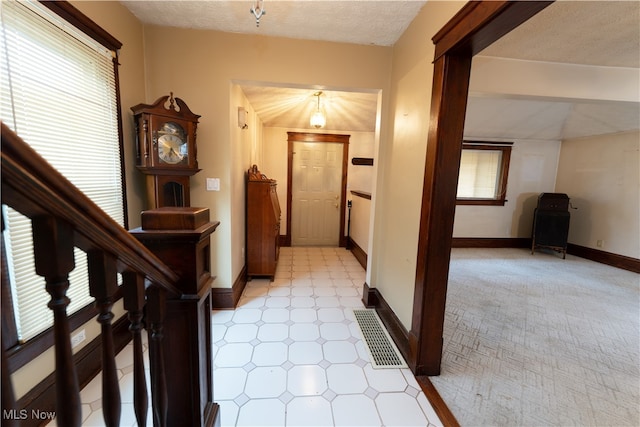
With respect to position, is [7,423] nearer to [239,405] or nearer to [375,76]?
[239,405]

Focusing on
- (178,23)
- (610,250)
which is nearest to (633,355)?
(610,250)

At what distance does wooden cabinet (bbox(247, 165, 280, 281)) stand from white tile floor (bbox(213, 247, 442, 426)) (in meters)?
0.36

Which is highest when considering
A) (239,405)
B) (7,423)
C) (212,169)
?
(212,169)

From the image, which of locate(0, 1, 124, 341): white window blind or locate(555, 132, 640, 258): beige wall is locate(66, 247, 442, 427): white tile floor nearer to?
locate(0, 1, 124, 341): white window blind

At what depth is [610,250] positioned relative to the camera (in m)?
4.17

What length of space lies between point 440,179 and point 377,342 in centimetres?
Answer: 135

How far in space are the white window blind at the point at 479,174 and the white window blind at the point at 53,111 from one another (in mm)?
5300

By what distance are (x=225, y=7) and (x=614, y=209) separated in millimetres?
6081

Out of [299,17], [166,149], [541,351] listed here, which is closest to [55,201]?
[166,149]

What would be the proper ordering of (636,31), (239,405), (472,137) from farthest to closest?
(472,137), (636,31), (239,405)

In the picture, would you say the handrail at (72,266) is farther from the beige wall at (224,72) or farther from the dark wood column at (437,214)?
the beige wall at (224,72)

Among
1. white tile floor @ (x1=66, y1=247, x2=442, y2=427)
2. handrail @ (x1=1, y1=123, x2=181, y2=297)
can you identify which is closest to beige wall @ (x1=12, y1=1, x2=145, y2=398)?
white tile floor @ (x1=66, y1=247, x2=442, y2=427)

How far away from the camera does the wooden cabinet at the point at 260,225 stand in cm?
296

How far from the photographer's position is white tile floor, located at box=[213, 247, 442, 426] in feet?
4.62
